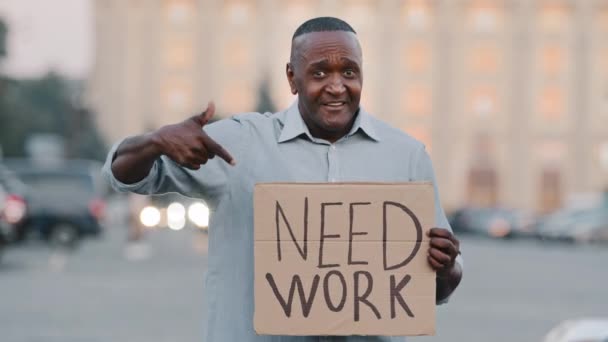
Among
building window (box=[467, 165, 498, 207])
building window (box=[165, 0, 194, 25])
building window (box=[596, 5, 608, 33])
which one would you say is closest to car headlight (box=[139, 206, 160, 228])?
building window (box=[467, 165, 498, 207])

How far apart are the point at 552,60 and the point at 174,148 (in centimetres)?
10350

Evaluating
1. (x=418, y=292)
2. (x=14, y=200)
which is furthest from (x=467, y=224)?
(x=418, y=292)

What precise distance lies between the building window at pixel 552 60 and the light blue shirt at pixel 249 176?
4034 inches

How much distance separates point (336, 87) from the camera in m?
3.45

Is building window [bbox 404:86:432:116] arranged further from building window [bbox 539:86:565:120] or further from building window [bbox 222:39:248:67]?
building window [bbox 222:39:248:67]

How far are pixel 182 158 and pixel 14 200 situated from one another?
20.4 meters

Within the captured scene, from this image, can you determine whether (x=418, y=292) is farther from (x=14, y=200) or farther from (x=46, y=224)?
(x=46, y=224)

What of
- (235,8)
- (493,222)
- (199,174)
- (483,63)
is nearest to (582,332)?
(199,174)

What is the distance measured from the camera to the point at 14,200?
23.1m

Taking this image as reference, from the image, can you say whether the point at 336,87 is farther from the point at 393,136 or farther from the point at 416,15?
the point at 416,15

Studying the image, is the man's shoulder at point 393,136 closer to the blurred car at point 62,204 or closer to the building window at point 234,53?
the blurred car at point 62,204

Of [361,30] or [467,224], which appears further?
[361,30]

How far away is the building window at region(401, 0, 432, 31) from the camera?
10544cm

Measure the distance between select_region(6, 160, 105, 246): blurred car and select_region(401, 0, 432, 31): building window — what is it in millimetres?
79568
